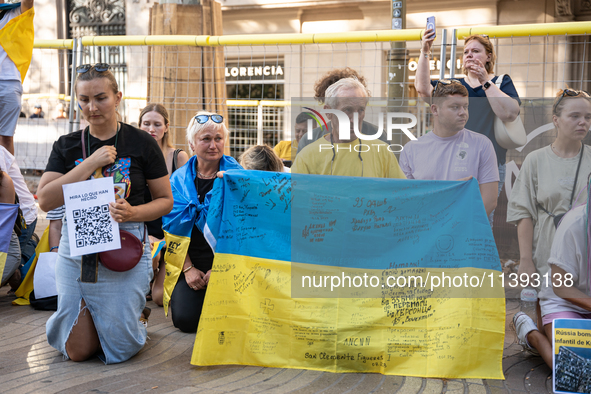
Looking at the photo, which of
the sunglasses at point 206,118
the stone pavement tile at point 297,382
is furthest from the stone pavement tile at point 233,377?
the sunglasses at point 206,118

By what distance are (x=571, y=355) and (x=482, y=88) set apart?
2.05 metres

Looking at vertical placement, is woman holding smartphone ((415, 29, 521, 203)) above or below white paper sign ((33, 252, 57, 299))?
above

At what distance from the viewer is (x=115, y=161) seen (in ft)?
11.4

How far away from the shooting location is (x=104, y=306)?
11.4ft

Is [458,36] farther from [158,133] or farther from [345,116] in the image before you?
[158,133]

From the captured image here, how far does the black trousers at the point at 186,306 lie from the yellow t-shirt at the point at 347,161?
4.20ft

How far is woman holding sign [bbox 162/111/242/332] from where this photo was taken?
4102 millimetres

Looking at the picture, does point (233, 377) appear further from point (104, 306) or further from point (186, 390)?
point (104, 306)

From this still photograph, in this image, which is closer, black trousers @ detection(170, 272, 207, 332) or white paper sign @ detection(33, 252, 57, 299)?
black trousers @ detection(170, 272, 207, 332)

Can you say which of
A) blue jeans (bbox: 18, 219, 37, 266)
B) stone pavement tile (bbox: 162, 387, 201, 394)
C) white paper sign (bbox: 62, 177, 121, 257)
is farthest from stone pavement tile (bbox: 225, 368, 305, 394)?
blue jeans (bbox: 18, 219, 37, 266)

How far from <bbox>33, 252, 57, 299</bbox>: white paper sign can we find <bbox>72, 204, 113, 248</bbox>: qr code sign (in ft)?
4.59

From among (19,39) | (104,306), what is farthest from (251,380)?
(19,39)

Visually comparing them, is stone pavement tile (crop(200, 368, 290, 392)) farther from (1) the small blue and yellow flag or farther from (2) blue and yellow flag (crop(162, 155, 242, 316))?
(1) the small blue and yellow flag

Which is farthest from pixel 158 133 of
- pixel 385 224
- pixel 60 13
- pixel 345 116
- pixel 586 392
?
pixel 60 13
